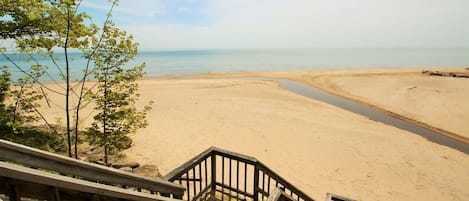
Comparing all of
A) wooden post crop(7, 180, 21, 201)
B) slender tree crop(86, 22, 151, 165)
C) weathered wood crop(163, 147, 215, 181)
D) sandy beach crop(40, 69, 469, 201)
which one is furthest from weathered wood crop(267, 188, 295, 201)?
sandy beach crop(40, 69, 469, 201)

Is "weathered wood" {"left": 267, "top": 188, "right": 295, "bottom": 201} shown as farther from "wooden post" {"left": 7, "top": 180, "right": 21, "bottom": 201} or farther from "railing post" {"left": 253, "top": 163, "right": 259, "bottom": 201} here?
"wooden post" {"left": 7, "top": 180, "right": 21, "bottom": 201}

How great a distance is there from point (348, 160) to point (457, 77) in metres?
31.2

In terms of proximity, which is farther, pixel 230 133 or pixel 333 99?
pixel 333 99

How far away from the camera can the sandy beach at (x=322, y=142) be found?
7945 mm

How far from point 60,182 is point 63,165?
0.20 meters

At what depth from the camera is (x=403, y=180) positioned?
320 inches

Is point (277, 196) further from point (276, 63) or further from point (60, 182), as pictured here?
point (276, 63)

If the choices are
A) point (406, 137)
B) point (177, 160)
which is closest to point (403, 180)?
point (406, 137)

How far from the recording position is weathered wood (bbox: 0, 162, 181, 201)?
132cm

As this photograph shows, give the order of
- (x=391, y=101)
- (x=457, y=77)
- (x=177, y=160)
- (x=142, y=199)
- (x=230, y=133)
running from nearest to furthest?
(x=142, y=199) < (x=177, y=160) < (x=230, y=133) < (x=391, y=101) < (x=457, y=77)

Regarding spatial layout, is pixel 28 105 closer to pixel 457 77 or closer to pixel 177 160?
pixel 177 160

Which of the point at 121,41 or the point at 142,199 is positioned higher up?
the point at 121,41

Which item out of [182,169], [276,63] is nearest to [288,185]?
[182,169]

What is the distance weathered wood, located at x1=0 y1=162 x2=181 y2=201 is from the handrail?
0.38 feet
